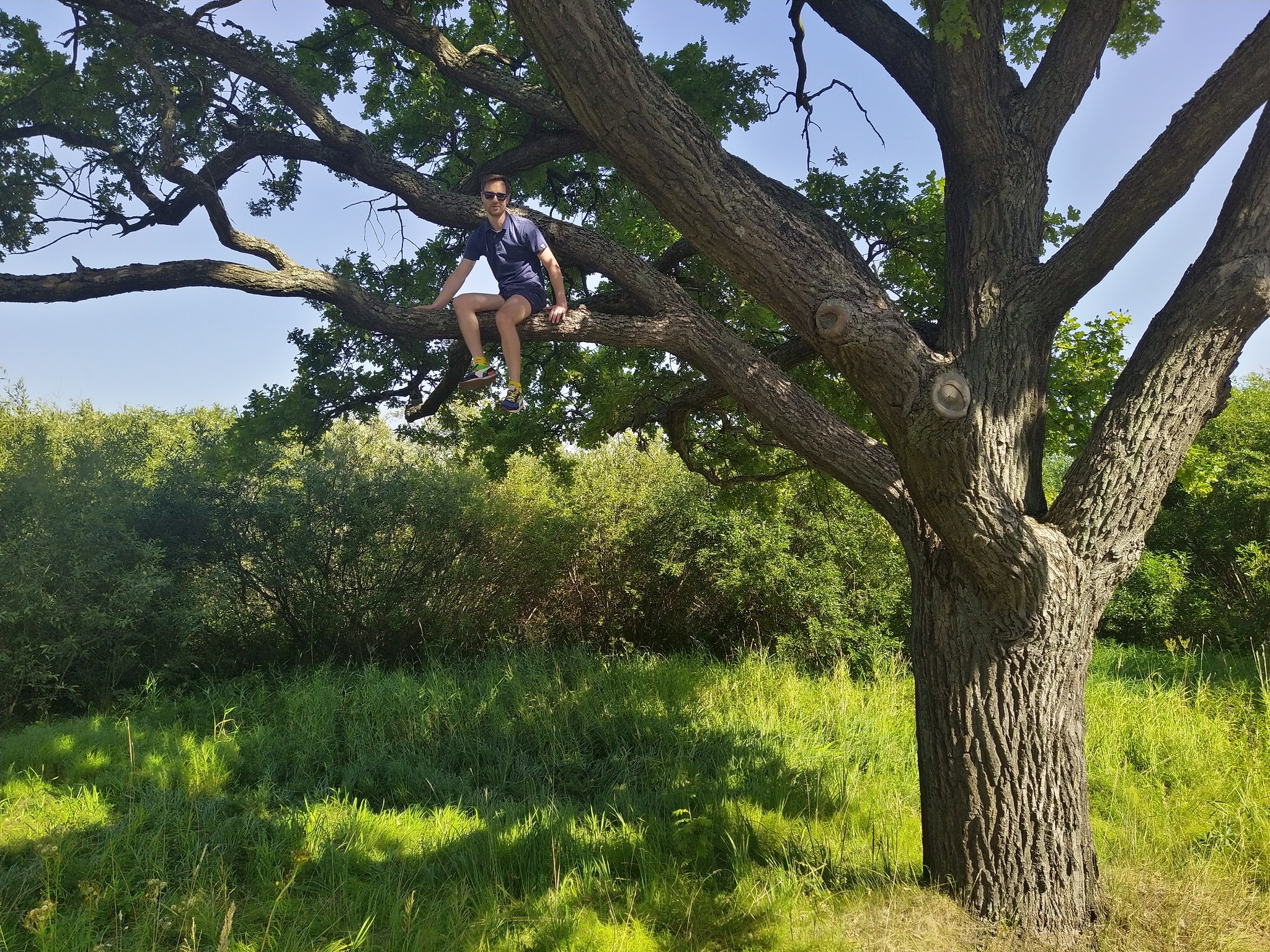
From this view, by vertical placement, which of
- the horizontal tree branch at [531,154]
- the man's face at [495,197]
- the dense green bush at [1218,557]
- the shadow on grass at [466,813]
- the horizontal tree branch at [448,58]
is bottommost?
the shadow on grass at [466,813]

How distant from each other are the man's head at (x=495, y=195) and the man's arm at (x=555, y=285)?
38cm

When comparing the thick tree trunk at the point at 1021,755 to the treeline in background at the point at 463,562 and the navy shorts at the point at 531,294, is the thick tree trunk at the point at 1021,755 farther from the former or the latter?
the treeline in background at the point at 463,562

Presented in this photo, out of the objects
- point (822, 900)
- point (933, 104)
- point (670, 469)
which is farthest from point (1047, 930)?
point (670, 469)

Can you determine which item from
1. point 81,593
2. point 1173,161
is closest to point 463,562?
point 81,593

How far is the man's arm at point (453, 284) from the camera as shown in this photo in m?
5.01

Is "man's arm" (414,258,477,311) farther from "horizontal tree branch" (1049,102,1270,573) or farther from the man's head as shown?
"horizontal tree branch" (1049,102,1270,573)

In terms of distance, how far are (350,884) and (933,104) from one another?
18.8ft

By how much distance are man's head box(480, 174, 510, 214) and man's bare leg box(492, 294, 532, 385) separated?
637 mm

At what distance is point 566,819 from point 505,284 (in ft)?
11.1

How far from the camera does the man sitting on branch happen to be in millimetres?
4762

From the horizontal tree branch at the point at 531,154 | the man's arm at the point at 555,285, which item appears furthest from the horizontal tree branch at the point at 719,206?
the horizontal tree branch at the point at 531,154

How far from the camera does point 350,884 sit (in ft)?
14.1

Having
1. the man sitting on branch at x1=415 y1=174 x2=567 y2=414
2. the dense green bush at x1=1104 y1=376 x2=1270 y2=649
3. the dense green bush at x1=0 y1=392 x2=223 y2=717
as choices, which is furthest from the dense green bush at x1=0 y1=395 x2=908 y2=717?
the man sitting on branch at x1=415 y1=174 x2=567 y2=414

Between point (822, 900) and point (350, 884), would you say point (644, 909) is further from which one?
point (350, 884)
